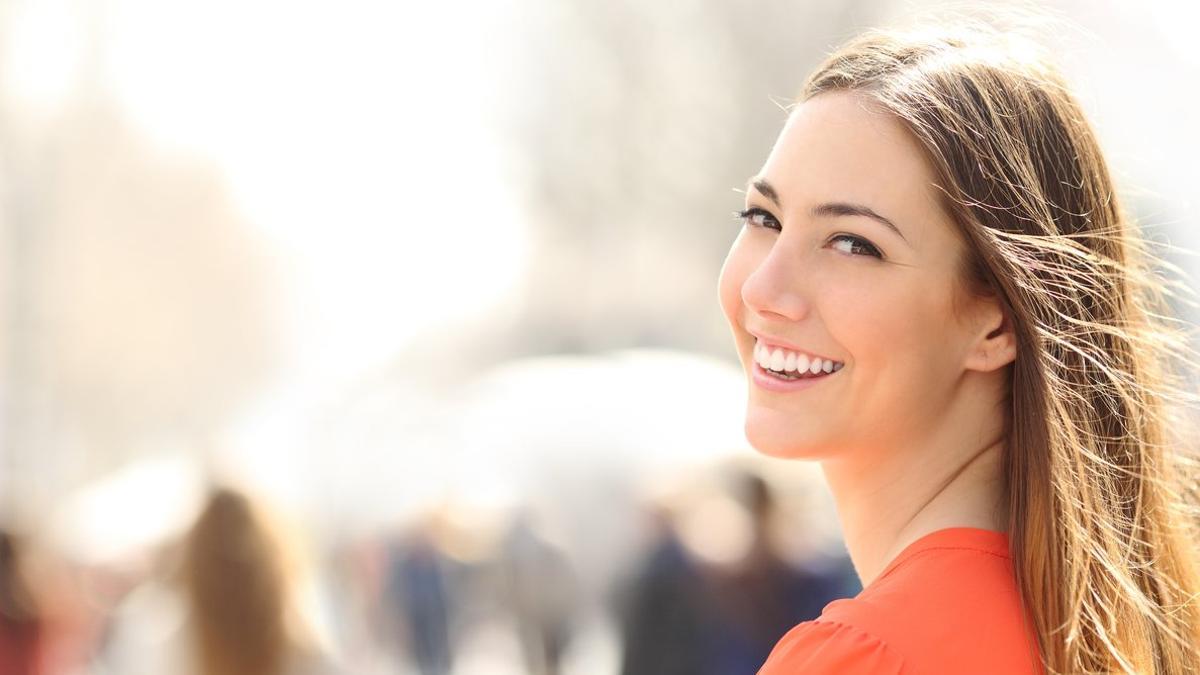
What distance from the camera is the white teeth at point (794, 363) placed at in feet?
5.43

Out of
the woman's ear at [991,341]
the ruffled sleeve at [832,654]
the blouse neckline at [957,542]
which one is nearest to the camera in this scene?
the ruffled sleeve at [832,654]

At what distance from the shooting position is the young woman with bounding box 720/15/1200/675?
1.54 metres

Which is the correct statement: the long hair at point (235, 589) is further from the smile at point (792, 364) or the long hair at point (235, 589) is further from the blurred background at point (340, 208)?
the blurred background at point (340, 208)

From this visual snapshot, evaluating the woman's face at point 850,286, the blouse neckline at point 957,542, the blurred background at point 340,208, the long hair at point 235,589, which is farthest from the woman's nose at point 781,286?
the blurred background at point 340,208

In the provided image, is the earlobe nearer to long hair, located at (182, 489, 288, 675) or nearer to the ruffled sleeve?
the ruffled sleeve

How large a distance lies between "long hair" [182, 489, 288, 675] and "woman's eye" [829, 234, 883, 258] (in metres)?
2.02

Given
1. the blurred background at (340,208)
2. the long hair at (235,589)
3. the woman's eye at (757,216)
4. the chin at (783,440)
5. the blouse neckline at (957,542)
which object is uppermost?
the woman's eye at (757,216)

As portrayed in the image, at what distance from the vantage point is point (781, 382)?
1692 mm

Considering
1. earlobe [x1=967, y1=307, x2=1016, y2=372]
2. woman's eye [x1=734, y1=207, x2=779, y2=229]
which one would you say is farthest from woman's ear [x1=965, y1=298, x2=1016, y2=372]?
woman's eye [x1=734, y1=207, x2=779, y2=229]

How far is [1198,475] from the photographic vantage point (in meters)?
1.93

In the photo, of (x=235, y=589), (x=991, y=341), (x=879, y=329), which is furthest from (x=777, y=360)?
(x=235, y=589)

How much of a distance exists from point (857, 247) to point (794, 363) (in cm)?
16

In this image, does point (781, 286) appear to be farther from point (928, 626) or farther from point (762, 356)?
point (928, 626)

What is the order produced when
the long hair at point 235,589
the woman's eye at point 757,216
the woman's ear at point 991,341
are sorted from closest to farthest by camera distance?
the woman's ear at point 991,341, the woman's eye at point 757,216, the long hair at point 235,589
